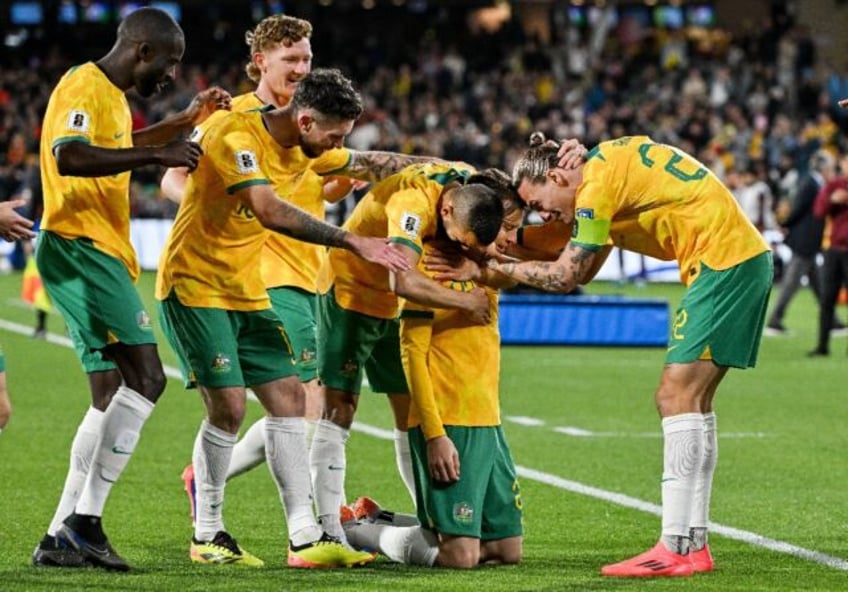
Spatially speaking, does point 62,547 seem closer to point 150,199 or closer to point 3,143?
point 150,199

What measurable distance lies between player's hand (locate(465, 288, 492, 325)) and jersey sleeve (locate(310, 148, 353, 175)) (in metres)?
0.95

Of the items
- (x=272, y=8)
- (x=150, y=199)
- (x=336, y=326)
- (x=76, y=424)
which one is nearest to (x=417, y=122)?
(x=150, y=199)

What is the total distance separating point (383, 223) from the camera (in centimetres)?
827

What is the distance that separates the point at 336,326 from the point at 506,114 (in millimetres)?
30696

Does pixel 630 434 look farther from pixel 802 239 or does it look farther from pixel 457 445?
pixel 802 239

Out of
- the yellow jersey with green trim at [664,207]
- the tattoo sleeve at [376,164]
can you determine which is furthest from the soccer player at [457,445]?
the tattoo sleeve at [376,164]

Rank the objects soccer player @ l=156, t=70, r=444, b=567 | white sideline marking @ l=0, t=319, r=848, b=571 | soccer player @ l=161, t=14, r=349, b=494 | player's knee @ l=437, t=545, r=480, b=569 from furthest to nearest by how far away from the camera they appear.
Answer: soccer player @ l=161, t=14, r=349, b=494 < white sideline marking @ l=0, t=319, r=848, b=571 < player's knee @ l=437, t=545, r=480, b=569 < soccer player @ l=156, t=70, r=444, b=567

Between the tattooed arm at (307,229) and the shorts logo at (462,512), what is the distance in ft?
3.58

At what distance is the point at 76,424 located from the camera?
13000mm

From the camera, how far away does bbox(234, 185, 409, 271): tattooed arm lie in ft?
23.5

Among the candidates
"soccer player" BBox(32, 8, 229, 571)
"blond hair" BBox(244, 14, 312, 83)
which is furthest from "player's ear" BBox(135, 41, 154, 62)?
"blond hair" BBox(244, 14, 312, 83)

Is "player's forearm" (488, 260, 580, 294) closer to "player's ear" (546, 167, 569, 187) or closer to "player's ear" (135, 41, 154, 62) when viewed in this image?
"player's ear" (546, 167, 569, 187)

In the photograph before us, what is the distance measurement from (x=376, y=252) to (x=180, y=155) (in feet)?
2.86

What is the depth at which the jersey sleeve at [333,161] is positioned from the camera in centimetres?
838
